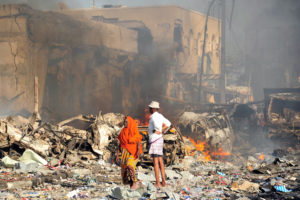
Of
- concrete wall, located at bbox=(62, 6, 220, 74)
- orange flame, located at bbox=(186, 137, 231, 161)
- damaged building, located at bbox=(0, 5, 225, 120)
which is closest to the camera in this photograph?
orange flame, located at bbox=(186, 137, 231, 161)

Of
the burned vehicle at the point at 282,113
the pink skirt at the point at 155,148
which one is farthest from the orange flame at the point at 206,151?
the pink skirt at the point at 155,148

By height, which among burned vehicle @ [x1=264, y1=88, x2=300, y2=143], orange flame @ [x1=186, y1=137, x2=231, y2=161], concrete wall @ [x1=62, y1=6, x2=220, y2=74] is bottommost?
orange flame @ [x1=186, y1=137, x2=231, y2=161]

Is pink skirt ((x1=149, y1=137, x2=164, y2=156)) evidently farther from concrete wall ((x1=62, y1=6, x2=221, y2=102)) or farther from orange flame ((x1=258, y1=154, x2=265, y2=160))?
concrete wall ((x1=62, y1=6, x2=221, y2=102))

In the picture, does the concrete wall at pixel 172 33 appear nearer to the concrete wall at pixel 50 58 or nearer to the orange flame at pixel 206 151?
the concrete wall at pixel 50 58

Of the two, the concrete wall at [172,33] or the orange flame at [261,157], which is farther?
the concrete wall at [172,33]

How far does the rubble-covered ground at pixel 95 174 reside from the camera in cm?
570

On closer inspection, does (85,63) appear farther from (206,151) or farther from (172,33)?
(172,33)

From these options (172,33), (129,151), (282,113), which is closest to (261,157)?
(282,113)

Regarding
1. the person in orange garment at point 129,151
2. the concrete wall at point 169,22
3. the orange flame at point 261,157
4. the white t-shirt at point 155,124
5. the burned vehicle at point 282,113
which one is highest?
the concrete wall at point 169,22

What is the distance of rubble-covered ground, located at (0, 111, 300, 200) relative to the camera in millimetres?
5703

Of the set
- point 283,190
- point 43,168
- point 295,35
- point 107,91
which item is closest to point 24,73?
point 107,91

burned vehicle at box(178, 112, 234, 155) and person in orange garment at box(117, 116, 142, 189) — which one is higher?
person in orange garment at box(117, 116, 142, 189)

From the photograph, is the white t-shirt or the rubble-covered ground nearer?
the rubble-covered ground

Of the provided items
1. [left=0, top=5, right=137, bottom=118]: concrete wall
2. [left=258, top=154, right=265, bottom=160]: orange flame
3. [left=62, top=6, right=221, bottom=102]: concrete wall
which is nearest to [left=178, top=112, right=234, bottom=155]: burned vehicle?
[left=258, top=154, right=265, bottom=160]: orange flame
